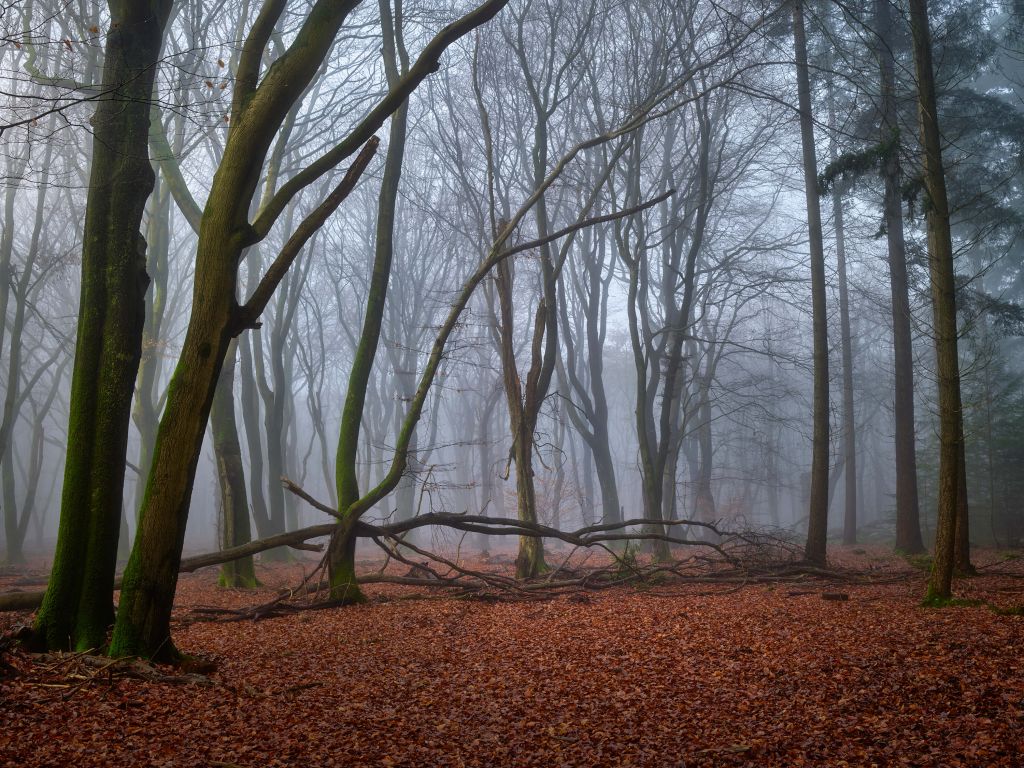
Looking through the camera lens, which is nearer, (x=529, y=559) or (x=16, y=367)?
(x=529, y=559)

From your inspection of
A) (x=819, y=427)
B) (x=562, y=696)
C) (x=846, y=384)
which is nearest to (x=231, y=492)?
(x=562, y=696)

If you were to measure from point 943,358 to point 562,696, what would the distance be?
18.2 feet

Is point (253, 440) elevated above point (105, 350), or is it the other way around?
point (253, 440)

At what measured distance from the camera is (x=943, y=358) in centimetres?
727

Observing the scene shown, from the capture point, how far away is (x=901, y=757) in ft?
10.9

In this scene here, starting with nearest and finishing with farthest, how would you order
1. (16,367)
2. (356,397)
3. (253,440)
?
1. (356,397)
2. (16,367)
3. (253,440)

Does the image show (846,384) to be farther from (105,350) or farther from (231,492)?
(105,350)

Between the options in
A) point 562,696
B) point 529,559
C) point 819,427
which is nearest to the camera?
point 562,696

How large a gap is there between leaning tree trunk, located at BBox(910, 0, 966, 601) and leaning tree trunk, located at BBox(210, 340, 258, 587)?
9235 mm

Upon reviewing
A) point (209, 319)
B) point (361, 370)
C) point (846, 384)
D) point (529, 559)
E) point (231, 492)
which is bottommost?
point (529, 559)

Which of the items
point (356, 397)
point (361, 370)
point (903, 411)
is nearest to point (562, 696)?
point (356, 397)

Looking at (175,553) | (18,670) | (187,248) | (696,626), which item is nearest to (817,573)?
(696,626)

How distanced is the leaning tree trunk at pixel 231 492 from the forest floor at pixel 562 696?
3861 millimetres

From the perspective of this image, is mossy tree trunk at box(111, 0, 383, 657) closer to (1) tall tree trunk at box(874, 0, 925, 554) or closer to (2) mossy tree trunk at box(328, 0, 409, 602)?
(2) mossy tree trunk at box(328, 0, 409, 602)
